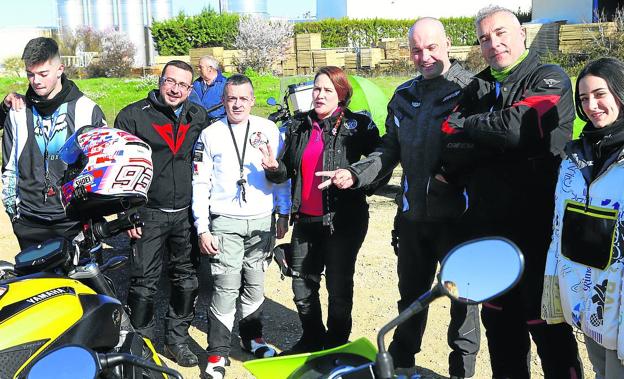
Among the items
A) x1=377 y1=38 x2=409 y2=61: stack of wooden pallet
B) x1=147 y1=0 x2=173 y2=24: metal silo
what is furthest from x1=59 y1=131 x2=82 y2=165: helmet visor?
x1=147 y1=0 x2=173 y2=24: metal silo

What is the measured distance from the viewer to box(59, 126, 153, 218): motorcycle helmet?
326 cm

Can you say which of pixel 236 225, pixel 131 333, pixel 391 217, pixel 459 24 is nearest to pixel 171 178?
pixel 236 225

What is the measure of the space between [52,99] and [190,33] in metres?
35.1

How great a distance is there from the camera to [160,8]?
6259 centimetres

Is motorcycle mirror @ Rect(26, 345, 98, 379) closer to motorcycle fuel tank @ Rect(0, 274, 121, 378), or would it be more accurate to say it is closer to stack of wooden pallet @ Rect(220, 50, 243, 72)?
motorcycle fuel tank @ Rect(0, 274, 121, 378)

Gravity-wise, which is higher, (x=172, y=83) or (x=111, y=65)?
(x=111, y=65)

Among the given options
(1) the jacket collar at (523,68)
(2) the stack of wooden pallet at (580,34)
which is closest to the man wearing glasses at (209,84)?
(1) the jacket collar at (523,68)

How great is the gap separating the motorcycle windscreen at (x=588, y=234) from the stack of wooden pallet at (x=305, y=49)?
22.1 metres

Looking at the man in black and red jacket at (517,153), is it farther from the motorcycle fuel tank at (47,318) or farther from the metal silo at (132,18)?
the metal silo at (132,18)

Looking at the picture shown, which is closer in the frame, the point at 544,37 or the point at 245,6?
the point at 544,37

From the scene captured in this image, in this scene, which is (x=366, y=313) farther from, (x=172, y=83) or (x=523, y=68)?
(x=523, y=68)

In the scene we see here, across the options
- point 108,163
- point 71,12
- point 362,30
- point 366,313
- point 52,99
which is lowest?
point 366,313

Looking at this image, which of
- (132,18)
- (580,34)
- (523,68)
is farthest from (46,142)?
(132,18)

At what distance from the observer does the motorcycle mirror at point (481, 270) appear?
1775 millimetres
